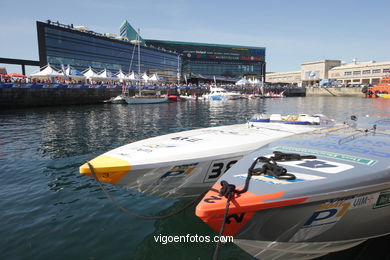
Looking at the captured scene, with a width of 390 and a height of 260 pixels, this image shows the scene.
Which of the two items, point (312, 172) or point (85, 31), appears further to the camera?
point (85, 31)

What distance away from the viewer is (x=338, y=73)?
125500 mm

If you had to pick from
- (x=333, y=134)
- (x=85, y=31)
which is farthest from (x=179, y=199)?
(x=85, y=31)

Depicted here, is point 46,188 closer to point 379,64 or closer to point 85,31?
point 85,31

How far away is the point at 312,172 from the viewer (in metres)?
3.96

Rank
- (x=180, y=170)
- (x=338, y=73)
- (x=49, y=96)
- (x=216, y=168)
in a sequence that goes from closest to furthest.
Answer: (x=180, y=170) → (x=216, y=168) → (x=49, y=96) → (x=338, y=73)

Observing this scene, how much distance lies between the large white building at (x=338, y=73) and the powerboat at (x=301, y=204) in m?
117

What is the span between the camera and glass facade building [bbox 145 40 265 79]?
13500cm

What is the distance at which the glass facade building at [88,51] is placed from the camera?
217ft

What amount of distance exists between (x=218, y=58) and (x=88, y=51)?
8048 cm

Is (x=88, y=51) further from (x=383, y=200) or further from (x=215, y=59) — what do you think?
(x=383, y=200)

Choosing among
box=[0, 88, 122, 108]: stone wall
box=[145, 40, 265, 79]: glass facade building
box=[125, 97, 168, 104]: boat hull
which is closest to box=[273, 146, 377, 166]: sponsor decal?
box=[0, 88, 122, 108]: stone wall

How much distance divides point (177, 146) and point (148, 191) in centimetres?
134

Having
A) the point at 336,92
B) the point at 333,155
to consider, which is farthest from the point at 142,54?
the point at 333,155

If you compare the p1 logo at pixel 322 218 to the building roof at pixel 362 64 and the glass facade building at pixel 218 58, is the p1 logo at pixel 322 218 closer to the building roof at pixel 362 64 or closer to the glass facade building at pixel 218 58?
the glass facade building at pixel 218 58
